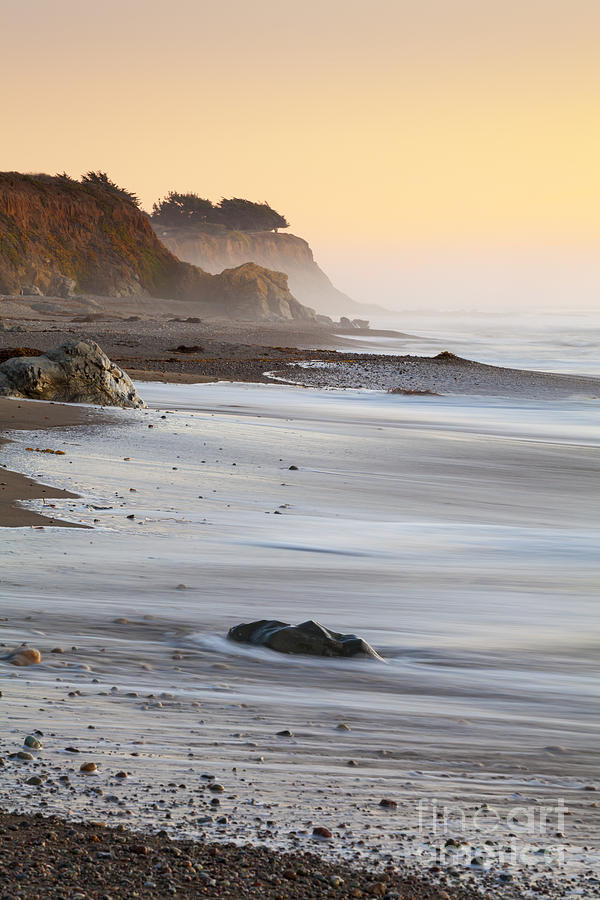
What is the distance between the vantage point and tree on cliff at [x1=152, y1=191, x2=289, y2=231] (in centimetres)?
11219

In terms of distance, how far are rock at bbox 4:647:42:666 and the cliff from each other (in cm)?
5249

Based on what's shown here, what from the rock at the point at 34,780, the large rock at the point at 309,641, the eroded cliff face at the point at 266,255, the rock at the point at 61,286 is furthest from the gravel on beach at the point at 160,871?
the eroded cliff face at the point at 266,255

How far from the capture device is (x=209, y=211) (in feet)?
368

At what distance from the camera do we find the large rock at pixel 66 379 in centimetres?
1342

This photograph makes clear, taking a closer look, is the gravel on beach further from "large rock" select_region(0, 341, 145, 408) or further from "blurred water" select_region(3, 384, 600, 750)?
"large rock" select_region(0, 341, 145, 408)

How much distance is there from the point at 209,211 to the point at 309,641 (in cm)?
11164

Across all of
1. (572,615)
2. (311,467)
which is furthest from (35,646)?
(311,467)

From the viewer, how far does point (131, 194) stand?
83312 mm

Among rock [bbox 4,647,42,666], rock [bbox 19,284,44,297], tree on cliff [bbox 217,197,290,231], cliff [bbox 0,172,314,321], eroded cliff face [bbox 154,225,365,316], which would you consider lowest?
rock [bbox 4,647,42,666]

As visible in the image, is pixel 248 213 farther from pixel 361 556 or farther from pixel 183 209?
pixel 361 556

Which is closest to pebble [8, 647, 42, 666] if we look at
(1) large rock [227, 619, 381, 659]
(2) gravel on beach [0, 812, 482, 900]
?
(1) large rock [227, 619, 381, 659]

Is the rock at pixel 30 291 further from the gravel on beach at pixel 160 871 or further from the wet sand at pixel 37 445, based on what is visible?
the gravel on beach at pixel 160 871

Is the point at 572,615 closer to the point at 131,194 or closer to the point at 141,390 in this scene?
the point at 141,390

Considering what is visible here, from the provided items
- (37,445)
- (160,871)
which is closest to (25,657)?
(160,871)
